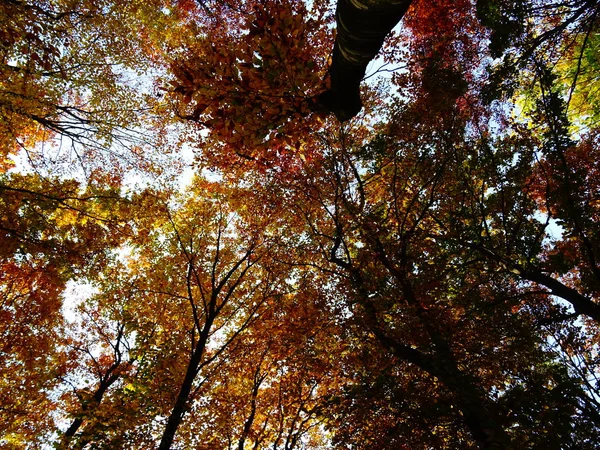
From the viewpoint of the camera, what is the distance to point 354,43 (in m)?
2.72

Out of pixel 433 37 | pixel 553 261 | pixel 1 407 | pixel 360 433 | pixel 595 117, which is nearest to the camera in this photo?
pixel 360 433

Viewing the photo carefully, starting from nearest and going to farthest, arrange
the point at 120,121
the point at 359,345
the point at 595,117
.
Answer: the point at 359,345, the point at 120,121, the point at 595,117

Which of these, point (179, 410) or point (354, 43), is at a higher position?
point (354, 43)

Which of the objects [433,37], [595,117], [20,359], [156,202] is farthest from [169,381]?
[595,117]

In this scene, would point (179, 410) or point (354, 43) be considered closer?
point (354, 43)

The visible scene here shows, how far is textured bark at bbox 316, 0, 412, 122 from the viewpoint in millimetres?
2373

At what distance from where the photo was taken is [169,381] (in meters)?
8.98

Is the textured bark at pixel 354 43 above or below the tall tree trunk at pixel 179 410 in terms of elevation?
above

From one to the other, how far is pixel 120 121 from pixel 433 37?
9.99 m

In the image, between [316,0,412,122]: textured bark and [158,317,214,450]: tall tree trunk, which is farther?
[158,317,214,450]: tall tree trunk

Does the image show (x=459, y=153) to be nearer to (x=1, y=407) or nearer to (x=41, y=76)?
(x=41, y=76)

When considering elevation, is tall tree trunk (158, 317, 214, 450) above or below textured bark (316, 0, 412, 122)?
below

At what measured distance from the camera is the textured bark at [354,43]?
2.37 meters

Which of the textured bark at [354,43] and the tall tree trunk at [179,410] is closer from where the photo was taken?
the textured bark at [354,43]
